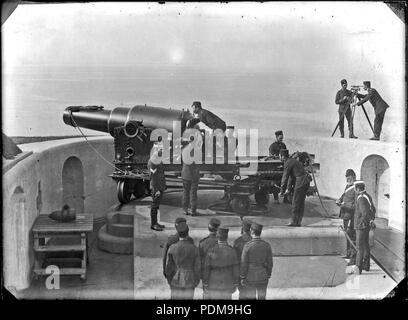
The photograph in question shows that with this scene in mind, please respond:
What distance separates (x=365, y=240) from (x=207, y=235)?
Answer: 1932 millimetres

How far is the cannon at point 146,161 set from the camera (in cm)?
823

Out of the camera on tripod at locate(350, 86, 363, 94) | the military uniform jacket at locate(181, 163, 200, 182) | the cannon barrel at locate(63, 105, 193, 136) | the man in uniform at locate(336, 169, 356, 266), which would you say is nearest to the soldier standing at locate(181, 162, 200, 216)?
the military uniform jacket at locate(181, 163, 200, 182)

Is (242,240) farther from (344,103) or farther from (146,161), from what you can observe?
(344,103)

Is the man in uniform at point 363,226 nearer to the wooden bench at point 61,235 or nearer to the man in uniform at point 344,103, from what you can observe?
the man in uniform at point 344,103

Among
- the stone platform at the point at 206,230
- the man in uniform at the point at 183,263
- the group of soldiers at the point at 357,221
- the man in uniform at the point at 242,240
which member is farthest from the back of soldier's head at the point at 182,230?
the group of soldiers at the point at 357,221

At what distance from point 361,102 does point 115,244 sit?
3700 millimetres

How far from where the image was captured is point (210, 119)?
Answer: 8.14 metres

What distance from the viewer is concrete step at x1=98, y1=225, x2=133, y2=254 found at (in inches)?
314

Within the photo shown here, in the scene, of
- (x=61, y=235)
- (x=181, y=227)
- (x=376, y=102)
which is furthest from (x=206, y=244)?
(x=376, y=102)

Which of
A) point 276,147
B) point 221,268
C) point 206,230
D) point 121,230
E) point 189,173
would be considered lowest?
point 221,268

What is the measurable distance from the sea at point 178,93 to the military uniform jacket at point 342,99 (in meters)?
0.08

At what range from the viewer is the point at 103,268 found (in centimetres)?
765
